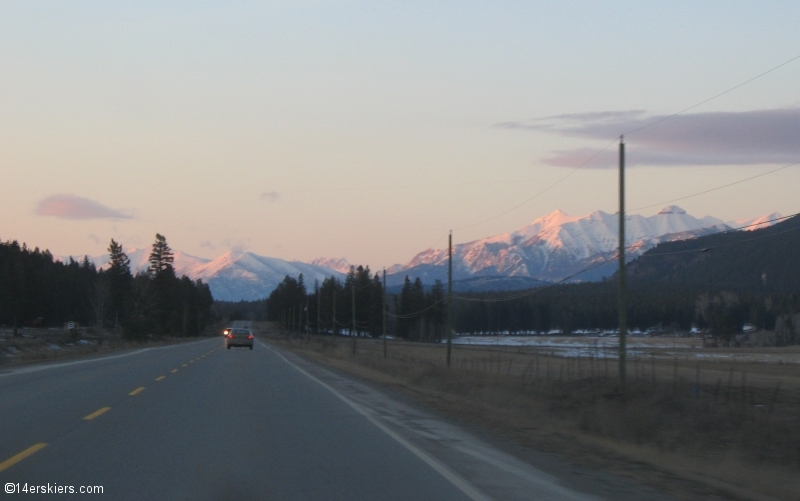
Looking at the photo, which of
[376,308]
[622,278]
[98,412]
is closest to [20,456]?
[98,412]

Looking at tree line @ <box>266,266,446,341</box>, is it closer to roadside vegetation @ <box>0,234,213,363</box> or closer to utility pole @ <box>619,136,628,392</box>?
roadside vegetation @ <box>0,234,213,363</box>

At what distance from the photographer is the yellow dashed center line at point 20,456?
898 centimetres

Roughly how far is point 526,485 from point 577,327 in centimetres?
14345

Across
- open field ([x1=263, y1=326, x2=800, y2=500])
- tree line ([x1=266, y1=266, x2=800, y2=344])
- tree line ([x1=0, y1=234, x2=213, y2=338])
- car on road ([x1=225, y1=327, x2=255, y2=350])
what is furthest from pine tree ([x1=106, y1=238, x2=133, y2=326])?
open field ([x1=263, y1=326, x2=800, y2=500])

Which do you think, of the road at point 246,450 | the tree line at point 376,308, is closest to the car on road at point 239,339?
the road at point 246,450

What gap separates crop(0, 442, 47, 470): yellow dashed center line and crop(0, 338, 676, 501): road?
0.01 meters

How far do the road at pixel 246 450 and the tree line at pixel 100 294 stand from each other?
3229 inches

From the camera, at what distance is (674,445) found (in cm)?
1314

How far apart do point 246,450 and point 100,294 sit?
92.8 m

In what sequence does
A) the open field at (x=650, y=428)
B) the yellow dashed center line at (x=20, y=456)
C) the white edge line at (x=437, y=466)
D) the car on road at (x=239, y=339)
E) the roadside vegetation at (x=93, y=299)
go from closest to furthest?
the white edge line at (x=437, y=466)
the yellow dashed center line at (x=20, y=456)
the open field at (x=650, y=428)
the car on road at (x=239, y=339)
the roadside vegetation at (x=93, y=299)

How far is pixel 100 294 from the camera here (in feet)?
317

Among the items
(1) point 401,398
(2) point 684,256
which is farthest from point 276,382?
(2) point 684,256

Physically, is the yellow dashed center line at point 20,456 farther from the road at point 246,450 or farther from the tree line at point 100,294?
the tree line at point 100,294

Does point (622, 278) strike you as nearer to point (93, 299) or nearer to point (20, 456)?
point (20, 456)
